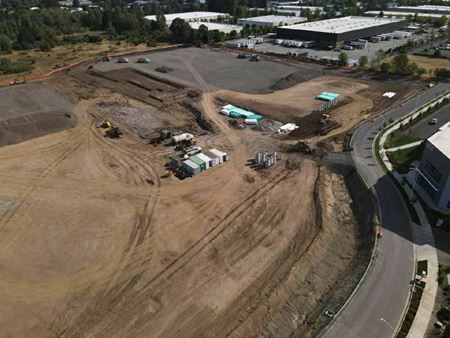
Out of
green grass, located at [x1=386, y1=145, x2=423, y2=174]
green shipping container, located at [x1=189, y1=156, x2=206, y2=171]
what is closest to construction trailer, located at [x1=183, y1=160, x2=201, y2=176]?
green shipping container, located at [x1=189, y1=156, x2=206, y2=171]

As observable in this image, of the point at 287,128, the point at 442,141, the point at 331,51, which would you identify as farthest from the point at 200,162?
the point at 331,51

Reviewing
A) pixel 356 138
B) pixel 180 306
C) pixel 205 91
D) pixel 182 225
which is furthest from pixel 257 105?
pixel 180 306

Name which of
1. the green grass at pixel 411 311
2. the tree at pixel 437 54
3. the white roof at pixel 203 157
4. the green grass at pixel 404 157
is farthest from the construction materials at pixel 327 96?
the tree at pixel 437 54

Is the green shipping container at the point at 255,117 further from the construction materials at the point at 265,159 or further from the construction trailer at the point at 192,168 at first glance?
the construction trailer at the point at 192,168

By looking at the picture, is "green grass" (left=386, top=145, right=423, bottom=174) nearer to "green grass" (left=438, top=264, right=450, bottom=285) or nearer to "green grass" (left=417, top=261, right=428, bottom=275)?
"green grass" (left=417, top=261, right=428, bottom=275)

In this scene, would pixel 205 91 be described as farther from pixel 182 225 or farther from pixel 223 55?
pixel 182 225

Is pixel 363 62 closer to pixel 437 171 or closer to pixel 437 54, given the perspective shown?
pixel 437 54
